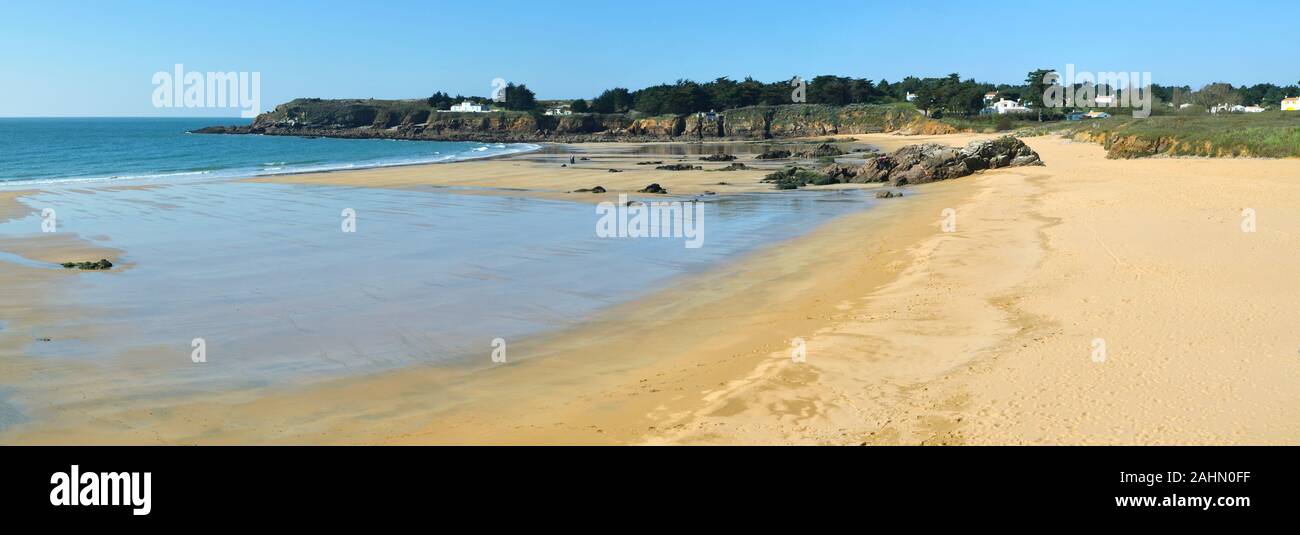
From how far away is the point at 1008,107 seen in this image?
4638 inches

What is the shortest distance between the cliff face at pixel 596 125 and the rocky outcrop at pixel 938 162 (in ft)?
184

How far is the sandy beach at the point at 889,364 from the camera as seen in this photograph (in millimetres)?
7152

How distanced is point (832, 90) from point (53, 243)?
117 m

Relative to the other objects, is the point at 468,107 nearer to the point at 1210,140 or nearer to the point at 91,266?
the point at 1210,140

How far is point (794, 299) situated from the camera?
1336 cm

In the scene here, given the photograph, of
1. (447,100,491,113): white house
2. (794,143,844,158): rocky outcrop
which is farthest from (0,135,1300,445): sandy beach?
(447,100,491,113): white house

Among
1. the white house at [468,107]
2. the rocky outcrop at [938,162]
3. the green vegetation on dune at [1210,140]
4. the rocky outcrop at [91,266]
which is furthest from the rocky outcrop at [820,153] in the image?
the white house at [468,107]

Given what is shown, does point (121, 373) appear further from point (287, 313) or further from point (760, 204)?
point (760, 204)

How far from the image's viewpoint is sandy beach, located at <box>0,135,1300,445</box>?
715 cm

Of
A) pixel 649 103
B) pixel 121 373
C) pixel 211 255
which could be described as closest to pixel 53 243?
pixel 211 255

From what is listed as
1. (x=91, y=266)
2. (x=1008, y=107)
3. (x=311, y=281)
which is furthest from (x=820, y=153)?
(x=1008, y=107)

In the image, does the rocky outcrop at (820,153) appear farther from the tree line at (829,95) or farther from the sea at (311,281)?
the tree line at (829,95)

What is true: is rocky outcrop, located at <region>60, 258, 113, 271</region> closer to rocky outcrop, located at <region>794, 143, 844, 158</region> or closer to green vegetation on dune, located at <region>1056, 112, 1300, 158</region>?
green vegetation on dune, located at <region>1056, 112, 1300, 158</region>
